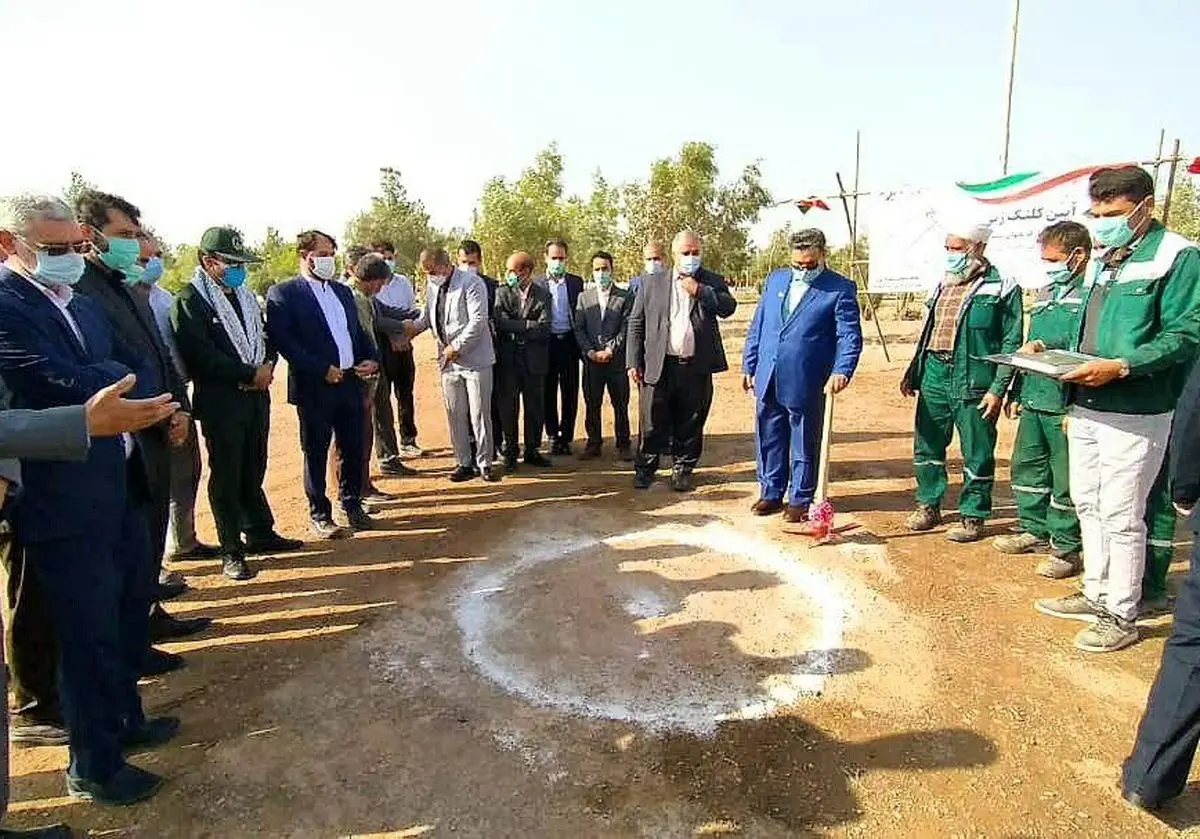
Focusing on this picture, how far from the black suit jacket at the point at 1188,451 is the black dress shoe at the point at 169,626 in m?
4.66

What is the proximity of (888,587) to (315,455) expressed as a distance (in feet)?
13.2

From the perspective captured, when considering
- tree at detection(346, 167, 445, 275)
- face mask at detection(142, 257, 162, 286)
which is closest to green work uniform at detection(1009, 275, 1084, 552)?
face mask at detection(142, 257, 162, 286)

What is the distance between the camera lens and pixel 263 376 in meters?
4.79

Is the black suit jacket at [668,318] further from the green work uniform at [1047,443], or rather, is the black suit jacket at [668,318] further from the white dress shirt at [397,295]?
the white dress shirt at [397,295]

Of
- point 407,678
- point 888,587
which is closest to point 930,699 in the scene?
Result: point 888,587

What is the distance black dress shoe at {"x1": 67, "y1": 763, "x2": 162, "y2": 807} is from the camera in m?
2.73

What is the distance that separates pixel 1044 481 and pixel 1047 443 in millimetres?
264

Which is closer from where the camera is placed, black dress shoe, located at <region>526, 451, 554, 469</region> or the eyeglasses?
the eyeglasses

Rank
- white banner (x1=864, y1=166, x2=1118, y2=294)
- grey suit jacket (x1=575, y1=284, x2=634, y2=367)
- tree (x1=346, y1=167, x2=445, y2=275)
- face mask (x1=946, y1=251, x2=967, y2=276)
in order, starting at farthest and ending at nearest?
tree (x1=346, y1=167, x2=445, y2=275), white banner (x1=864, y1=166, x2=1118, y2=294), grey suit jacket (x1=575, y1=284, x2=634, y2=367), face mask (x1=946, y1=251, x2=967, y2=276)

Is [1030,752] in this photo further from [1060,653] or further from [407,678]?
[407,678]

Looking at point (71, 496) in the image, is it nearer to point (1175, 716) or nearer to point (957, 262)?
point (1175, 716)

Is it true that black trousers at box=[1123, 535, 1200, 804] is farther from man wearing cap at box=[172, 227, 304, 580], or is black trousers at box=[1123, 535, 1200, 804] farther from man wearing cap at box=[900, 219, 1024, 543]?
man wearing cap at box=[172, 227, 304, 580]

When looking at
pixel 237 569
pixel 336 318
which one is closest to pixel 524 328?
pixel 336 318

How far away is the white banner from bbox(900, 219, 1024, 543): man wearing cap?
14.2 ft
